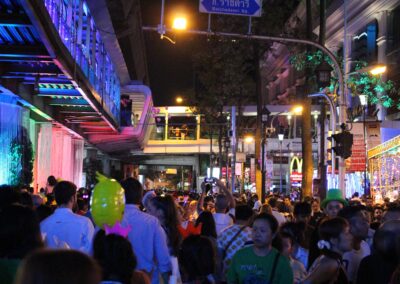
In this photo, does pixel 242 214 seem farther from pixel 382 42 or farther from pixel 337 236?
pixel 382 42

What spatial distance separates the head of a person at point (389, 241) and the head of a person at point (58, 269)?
3.35 m

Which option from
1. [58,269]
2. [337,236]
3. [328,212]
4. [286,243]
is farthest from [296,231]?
[58,269]

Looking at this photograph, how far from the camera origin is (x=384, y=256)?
518 cm

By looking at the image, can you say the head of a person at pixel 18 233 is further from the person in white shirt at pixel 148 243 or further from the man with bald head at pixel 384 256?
the man with bald head at pixel 384 256

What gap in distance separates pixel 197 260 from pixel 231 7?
11718mm

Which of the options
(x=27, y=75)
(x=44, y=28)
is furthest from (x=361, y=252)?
(x=27, y=75)

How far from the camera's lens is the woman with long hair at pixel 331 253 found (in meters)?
5.27

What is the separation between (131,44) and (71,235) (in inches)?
1516

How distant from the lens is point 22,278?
2264mm

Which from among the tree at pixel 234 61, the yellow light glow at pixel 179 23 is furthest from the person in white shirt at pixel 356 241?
the tree at pixel 234 61

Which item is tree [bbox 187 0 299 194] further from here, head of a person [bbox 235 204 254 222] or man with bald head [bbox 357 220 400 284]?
man with bald head [bbox 357 220 400 284]

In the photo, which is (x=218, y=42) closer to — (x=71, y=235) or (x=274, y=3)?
(x=274, y=3)

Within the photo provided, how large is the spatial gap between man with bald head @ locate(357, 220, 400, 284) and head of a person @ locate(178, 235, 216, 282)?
4.52 feet

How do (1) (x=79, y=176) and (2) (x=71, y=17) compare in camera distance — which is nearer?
(2) (x=71, y=17)
